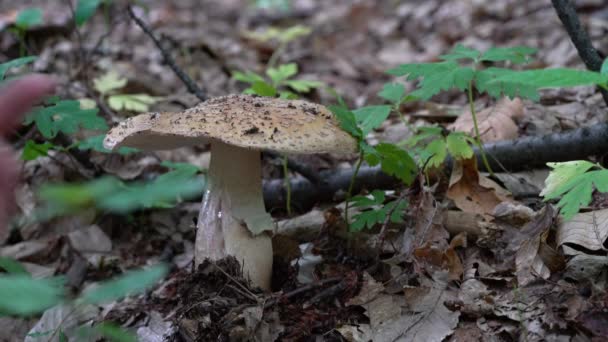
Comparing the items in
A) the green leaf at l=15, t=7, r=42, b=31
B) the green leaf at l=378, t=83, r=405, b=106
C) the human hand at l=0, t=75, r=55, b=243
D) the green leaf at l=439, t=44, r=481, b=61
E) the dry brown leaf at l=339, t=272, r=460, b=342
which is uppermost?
the human hand at l=0, t=75, r=55, b=243

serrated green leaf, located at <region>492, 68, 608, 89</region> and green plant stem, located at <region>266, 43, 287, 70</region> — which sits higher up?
serrated green leaf, located at <region>492, 68, 608, 89</region>

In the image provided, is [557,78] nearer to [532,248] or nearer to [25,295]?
[532,248]

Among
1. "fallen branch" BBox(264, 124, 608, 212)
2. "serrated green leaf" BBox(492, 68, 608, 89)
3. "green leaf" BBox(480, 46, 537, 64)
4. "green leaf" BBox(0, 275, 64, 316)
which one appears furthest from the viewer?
"fallen branch" BBox(264, 124, 608, 212)

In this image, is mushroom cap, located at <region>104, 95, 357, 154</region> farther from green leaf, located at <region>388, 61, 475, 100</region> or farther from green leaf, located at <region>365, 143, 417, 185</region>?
green leaf, located at <region>388, 61, 475, 100</region>

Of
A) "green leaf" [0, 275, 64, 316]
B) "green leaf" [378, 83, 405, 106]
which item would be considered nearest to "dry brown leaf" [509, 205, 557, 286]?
"green leaf" [378, 83, 405, 106]

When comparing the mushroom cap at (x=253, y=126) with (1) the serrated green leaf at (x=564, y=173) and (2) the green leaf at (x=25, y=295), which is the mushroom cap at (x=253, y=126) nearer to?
(1) the serrated green leaf at (x=564, y=173)

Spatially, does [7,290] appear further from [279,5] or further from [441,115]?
[279,5]

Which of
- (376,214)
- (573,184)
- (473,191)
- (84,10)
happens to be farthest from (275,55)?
(573,184)

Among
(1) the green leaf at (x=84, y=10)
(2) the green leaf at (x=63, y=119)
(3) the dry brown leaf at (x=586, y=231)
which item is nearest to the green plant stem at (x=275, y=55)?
(1) the green leaf at (x=84, y=10)
